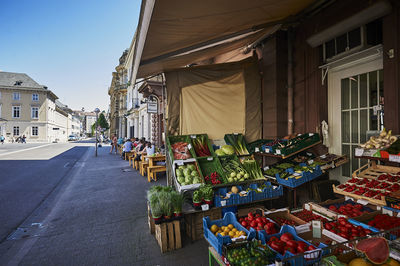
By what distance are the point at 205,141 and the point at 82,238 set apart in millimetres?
3493

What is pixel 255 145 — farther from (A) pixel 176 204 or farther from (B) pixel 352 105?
(A) pixel 176 204

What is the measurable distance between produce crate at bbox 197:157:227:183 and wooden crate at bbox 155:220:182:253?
1.60 m

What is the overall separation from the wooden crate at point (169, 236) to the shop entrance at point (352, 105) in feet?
14.7

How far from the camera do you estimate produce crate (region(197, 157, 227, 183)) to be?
16.4 feet

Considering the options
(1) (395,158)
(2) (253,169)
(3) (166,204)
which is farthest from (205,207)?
(1) (395,158)

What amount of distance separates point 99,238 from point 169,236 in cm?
142

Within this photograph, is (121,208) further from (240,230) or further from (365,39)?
(365,39)

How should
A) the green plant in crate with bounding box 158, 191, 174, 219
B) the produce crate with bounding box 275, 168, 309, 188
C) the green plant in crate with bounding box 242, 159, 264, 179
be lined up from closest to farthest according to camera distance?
1. the green plant in crate with bounding box 158, 191, 174, 219
2. the produce crate with bounding box 275, 168, 309, 188
3. the green plant in crate with bounding box 242, 159, 264, 179

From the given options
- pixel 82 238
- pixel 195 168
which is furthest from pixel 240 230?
pixel 82 238

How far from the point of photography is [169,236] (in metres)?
3.48

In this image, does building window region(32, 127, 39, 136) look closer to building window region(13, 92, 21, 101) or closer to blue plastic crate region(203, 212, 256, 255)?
building window region(13, 92, 21, 101)

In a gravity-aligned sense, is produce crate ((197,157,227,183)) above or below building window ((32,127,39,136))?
below

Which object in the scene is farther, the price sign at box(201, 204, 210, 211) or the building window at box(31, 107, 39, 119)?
the building window at box(31, 107, 39, 119)

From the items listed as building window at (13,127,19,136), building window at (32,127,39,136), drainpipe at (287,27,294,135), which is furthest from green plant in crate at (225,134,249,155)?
building window at (13,127,19,136)
